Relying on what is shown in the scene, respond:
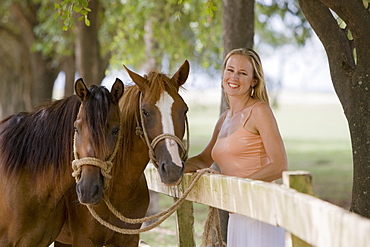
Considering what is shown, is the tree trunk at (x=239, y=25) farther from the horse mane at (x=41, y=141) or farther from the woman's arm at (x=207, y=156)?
the horse mane at (x=41, y=141)

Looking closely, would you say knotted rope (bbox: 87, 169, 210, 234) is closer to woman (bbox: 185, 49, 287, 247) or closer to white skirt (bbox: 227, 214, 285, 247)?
woman (bbox: 185, 49, 287, 247)

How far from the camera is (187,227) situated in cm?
399

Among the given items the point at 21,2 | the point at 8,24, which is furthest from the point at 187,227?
the point at 8,24

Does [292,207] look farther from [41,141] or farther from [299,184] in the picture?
[41,141]

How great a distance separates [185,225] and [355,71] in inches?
68.9

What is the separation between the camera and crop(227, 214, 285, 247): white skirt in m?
3.06

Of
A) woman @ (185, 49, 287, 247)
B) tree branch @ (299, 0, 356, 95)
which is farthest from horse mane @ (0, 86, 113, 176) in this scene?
tree branch @ (299, 0, 356, 95)

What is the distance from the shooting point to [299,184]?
7.28ft

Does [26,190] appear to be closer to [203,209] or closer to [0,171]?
[0,171]

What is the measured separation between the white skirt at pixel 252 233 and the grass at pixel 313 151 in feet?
12.8

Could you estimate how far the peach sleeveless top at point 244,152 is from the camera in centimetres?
328

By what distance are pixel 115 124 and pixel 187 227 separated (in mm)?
1209

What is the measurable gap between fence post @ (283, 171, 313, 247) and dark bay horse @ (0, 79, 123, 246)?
1.37 meters

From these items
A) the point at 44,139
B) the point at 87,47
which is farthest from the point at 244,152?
the point at 87,47
